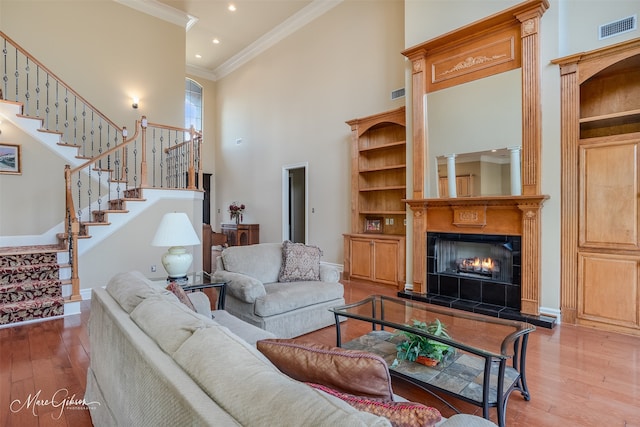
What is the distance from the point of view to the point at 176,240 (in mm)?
2895

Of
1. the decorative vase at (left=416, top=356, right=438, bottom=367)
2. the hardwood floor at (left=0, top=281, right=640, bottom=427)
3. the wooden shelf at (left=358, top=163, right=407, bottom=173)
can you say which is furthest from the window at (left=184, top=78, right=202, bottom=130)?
the decorative vase at (left=416, top=356, right=438, bottom=367)

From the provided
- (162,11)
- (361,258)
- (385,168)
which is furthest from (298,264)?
(162,11)

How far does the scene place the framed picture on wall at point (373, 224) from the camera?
5.98 m

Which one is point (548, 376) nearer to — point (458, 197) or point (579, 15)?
point (458, 197)

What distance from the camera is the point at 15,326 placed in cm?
349

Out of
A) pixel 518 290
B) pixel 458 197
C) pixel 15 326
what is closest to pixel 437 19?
pixel 458 197

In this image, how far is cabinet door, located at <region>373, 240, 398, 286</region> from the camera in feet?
17.0

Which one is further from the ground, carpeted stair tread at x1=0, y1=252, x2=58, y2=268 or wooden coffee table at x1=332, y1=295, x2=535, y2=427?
carpeted stair tread at x1=0, y1=252, x2=58, y2=268

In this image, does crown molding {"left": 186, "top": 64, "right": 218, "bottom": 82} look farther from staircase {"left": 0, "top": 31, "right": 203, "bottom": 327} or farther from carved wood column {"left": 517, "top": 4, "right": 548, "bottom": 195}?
carved wood column {"left": 517, "top": 4, "right": 548, "bottom": 195}

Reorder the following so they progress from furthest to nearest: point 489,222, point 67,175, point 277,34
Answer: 1. point 277,34
2. point 67,175
3. point 489,222

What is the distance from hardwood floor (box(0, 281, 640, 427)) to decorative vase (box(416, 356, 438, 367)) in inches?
9.5

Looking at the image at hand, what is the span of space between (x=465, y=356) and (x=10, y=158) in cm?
649

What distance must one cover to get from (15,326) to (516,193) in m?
5.69

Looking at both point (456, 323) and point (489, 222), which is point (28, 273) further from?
point (489, 222)
